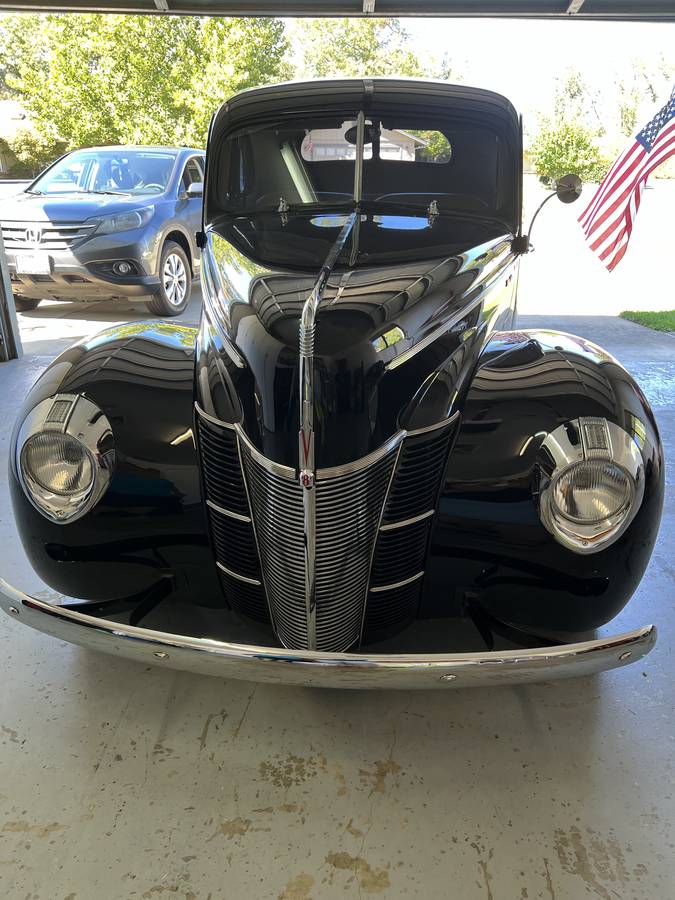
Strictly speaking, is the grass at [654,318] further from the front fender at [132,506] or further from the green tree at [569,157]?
the green tree at [569,157]

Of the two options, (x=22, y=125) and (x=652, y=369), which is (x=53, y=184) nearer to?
(x=652, y=369)

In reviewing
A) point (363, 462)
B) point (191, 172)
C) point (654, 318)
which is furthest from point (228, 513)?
point (654, 318)

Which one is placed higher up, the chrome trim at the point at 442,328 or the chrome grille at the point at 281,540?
the chrome trim at the point at 442,328

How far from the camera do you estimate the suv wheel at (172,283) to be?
21.7ft

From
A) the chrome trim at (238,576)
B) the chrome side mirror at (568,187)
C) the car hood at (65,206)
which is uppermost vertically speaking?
the chrome side mirror at (568,187)

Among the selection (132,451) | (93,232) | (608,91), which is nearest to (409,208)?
(132,451)

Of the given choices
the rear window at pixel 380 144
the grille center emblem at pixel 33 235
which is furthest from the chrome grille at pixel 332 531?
the grille center emblem at pixel 33 235

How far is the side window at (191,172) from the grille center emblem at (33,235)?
1.67m

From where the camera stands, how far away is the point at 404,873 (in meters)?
1.58

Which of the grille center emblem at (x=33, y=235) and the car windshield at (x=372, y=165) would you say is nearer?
the car windshield at (x=372, y=165)

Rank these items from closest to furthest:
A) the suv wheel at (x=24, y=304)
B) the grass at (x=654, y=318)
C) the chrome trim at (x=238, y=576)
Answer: the chrome trim at (x=238, y=576)
the grass at (x=654, y=318)
the suv wheel at (x=24, y=304)

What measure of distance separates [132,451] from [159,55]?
1652 centimetres

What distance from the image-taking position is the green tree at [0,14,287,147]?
14727 mm

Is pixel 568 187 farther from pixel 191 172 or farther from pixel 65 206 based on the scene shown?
pixel 191 172
